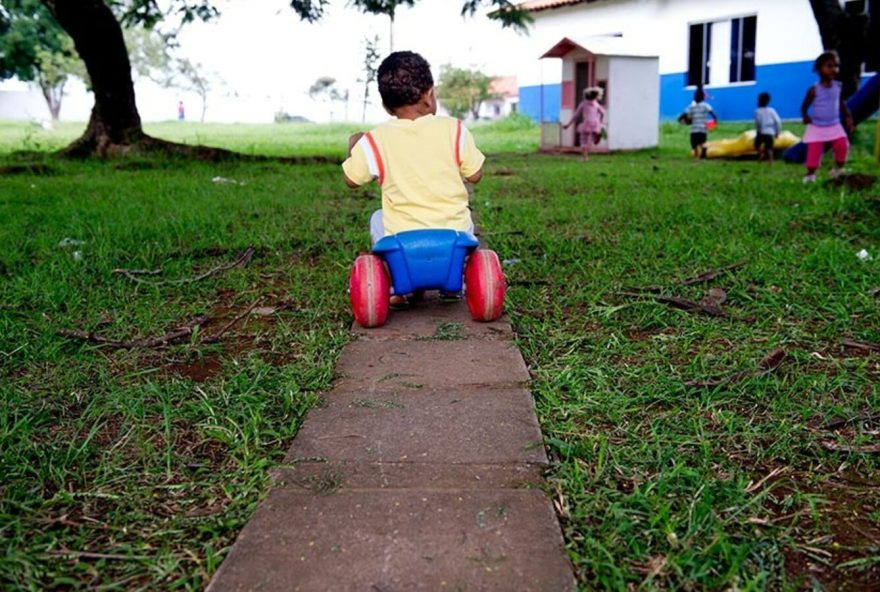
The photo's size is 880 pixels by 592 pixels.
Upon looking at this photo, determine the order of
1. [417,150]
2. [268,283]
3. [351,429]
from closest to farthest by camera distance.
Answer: [351,429] → [417,150] → [268,283]

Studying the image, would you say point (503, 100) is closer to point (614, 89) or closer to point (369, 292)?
point (614, 89)

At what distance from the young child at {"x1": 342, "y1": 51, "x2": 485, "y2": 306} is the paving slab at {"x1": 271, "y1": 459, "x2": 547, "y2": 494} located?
1434 mm

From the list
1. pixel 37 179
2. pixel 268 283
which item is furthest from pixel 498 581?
pixel 37 179

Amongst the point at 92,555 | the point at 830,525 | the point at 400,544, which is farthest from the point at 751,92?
the point at 92,555

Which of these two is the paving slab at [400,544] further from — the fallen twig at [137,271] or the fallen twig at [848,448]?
the fallen twig at [137,271]

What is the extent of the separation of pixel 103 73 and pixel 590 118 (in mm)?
7061

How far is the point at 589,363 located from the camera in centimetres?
264

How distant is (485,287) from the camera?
3.02 meters

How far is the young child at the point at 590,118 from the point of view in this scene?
12.6 m

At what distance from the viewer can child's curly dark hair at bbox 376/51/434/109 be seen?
315cm

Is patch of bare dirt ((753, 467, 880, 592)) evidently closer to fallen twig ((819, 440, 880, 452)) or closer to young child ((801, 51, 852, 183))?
fallen twig ((819, 440, 880, 452))

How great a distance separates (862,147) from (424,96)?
1025 cm

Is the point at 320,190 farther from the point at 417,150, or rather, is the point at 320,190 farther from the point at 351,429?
the point at 351,429

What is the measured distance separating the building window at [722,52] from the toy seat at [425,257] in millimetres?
16226
